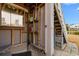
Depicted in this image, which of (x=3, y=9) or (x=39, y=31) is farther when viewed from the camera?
(x=39, y=31)

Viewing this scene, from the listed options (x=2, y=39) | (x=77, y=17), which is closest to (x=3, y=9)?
(x=2, y=39)

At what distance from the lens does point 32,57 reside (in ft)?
5.52

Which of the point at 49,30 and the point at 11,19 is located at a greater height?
the point at 11,19

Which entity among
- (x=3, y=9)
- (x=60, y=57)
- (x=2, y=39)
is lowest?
(x=60, y=57)

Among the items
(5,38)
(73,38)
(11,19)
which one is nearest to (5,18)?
(11,19)

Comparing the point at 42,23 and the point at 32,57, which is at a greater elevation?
the point at 42,23

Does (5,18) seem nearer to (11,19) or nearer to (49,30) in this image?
(11,19)

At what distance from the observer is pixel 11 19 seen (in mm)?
1685

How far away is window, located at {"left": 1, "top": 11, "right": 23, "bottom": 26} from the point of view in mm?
1631

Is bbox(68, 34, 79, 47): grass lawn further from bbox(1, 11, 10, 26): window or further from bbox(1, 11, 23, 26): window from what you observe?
bbox(1, 11, 10, 26): window

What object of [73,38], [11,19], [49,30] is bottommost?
[73,38]

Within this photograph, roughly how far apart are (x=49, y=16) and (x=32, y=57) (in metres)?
0.57

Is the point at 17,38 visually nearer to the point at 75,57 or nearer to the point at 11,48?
the point at 11,48

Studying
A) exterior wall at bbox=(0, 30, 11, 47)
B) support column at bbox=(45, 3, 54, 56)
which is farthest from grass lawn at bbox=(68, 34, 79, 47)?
exterior wall at bbox=(0, 30, 11, 47)
